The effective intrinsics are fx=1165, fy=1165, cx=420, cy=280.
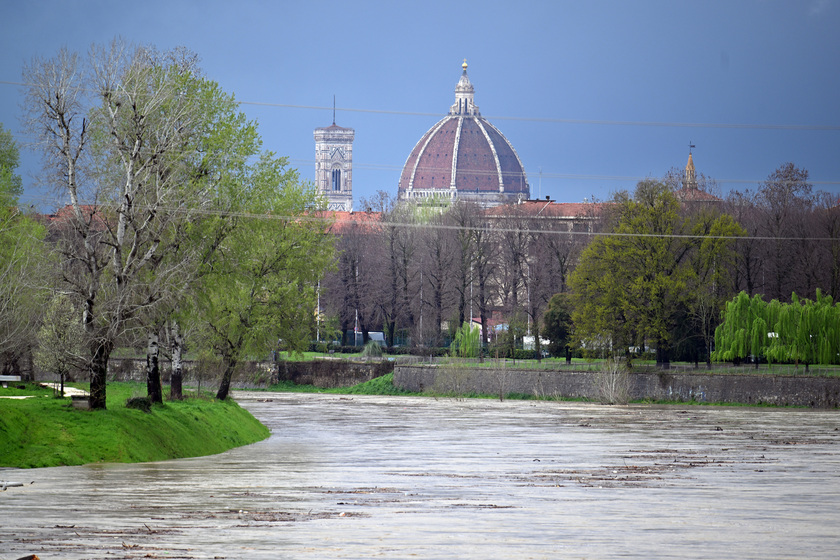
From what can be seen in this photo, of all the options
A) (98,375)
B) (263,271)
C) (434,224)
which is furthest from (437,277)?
(98,375)

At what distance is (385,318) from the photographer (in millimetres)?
104875

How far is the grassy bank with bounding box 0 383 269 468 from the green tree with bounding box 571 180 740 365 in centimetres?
4200

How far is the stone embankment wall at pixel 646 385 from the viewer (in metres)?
66.8

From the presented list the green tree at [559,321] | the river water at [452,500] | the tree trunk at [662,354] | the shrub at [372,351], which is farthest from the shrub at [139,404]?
the shrub at [372,351]

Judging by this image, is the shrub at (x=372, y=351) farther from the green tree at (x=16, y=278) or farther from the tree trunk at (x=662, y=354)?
the green tree at (x=16, y=278)

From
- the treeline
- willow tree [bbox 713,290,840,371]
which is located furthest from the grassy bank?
willow tree [bbox 713,290,840,371]

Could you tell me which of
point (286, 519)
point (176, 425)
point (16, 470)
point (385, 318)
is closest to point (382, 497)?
point (286, 519)

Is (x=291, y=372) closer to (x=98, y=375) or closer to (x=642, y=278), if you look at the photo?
(x=642, y=278)

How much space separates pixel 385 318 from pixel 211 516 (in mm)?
84131

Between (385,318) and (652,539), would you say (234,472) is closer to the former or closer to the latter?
(652,539)

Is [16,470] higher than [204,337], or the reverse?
[204,337]

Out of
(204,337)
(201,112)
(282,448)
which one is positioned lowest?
(282,448)

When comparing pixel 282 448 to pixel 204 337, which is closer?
pixel 282 448

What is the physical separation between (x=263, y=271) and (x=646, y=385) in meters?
32.9
